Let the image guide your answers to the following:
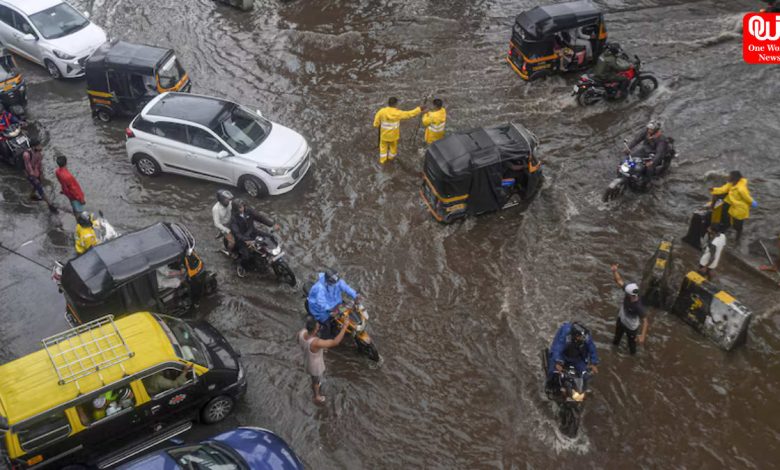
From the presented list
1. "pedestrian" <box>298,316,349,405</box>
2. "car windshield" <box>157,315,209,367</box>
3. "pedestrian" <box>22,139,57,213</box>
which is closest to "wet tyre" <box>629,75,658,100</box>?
"pedestrian" <box>298,316,349,405</box>

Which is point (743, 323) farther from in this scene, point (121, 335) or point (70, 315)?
point (70, 315)

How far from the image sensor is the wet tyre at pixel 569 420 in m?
8.40

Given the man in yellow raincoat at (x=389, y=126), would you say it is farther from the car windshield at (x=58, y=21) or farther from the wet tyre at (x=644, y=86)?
the car windshield at (x=58, y=21)

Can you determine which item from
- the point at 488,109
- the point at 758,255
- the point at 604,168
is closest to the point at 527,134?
the point at 604,168

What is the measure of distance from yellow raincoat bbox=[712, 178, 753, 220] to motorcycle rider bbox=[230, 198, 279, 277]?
7.82 metres

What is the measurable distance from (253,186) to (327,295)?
4.75 meters

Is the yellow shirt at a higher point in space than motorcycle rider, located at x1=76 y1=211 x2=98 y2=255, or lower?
higher

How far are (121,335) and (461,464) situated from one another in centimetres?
489

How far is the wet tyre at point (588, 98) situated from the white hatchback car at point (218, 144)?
6743mm

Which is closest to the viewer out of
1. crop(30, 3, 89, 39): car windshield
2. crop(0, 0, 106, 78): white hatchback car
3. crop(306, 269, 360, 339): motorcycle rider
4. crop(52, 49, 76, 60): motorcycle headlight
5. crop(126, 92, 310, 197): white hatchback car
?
crop(306, 269, 360, 339): motorcycle rider

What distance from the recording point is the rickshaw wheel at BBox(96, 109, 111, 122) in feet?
51.1

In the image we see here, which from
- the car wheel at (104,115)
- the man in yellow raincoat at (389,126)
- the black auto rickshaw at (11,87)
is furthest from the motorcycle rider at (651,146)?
the black auto rickshaw at (11,87)

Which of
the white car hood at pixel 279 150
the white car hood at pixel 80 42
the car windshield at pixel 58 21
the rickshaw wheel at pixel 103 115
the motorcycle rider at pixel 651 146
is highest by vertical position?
the car windshield at pixel 58 21

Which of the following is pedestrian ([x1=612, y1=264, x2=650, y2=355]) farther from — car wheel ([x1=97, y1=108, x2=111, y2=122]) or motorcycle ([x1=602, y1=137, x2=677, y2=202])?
car wheel ([x1=97, y1=108, x2=111, y2=122])
